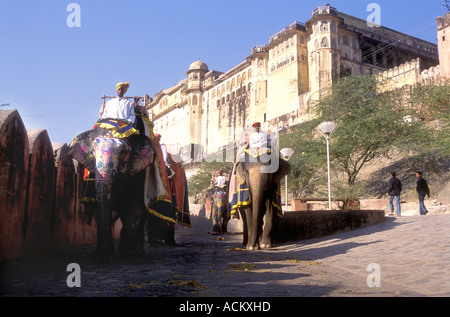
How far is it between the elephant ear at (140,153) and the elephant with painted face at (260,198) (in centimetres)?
240

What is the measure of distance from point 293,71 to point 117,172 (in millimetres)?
48894

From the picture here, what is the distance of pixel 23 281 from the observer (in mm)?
3697

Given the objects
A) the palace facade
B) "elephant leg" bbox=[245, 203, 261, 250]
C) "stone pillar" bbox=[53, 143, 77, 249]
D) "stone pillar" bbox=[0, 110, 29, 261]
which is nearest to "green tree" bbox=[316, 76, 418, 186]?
the palace facade

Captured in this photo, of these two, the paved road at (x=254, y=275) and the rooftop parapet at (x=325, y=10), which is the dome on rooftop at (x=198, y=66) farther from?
the paved road at (x=254, y=275)

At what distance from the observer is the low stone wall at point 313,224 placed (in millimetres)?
9641

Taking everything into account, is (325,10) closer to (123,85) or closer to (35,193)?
(123,85)

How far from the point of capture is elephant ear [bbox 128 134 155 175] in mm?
5625

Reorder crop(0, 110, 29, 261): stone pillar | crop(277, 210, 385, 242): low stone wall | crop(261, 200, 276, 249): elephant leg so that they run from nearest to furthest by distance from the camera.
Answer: crop(0, 110, 29, 261): stone pillar → crop(261, 200, 276, 249): elephant leg → crop(277, 210, 385, 242): low stone wall

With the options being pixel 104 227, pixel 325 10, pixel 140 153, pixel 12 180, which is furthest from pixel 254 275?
pixel 325 10

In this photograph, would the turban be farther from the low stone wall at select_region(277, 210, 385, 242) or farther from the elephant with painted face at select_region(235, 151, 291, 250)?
the low stone wall at select_region(277, 210, 385, 242)

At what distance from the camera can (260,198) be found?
7676 millimetres

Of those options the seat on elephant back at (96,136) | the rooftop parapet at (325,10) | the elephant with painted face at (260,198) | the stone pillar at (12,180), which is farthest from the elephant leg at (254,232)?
the rooftop parapet at (325,10)

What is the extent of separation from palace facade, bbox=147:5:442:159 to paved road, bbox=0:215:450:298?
3494 centimetres
